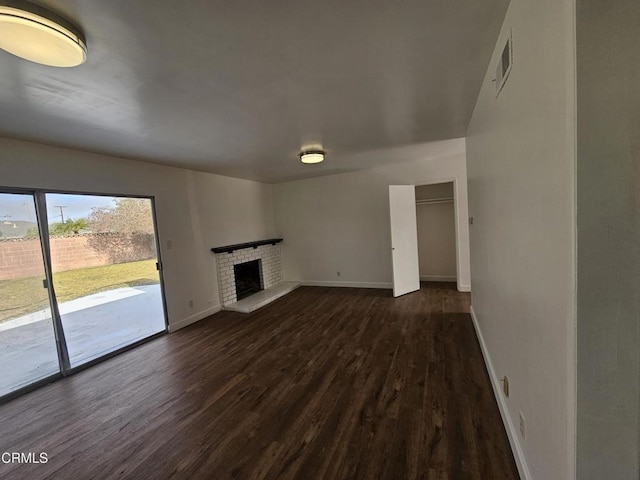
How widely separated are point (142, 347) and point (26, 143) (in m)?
2.59

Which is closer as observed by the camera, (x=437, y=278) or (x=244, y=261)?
(x=244, y=261)

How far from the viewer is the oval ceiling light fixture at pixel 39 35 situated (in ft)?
3.69

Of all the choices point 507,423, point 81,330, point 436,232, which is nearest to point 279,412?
point 507,423

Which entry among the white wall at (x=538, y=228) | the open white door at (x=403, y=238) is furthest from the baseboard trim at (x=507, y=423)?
the open white door at (x=403, y=238)

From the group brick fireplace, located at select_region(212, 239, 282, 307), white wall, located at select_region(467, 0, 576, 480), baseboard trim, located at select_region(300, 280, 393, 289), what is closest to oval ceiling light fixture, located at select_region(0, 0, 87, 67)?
white wall, located at select_region(467, 0, 576, 480)

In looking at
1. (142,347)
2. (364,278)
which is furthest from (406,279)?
(142,347)

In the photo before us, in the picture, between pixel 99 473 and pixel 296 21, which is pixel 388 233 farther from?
pixel 99 473

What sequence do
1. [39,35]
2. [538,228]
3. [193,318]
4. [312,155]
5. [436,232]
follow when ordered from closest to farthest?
[538,228] → [39,35] → [312,155] → [193,318] → [436,232]

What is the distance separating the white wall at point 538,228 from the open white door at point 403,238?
9.43 feet

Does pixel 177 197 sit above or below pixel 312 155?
below
